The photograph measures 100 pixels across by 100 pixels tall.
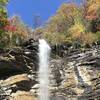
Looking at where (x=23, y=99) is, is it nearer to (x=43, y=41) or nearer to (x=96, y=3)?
(x=43, y=41)

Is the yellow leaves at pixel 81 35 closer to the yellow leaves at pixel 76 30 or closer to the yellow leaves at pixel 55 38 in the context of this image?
the yellow leaves at pixel 76 30

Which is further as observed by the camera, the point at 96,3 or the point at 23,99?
the point at 96,3

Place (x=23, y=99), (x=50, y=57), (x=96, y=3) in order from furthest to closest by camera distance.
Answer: (x=96, y=3), (x=50, y=57), (x=23, y=99)

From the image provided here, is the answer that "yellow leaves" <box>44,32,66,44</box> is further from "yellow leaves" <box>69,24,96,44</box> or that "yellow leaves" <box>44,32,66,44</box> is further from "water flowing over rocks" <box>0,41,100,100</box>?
"water flowing over rocks" <box>0,41,100,100</box>

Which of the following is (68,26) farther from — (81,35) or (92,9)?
(81,35)

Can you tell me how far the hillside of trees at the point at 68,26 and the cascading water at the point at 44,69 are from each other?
1.20 meters

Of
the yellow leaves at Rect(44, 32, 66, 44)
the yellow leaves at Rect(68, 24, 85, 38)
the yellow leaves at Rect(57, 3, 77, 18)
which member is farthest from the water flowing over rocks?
the yellow leaves at Rect(57, 3, 77, 18)

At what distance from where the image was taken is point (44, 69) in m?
29.7

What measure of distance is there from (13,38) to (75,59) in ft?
18.3

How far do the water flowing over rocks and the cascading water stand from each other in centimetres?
31

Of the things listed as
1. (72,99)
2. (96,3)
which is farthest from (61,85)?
(96,3)

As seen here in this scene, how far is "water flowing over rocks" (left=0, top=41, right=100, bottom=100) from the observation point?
89.3 feet

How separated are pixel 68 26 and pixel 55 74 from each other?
861 cm

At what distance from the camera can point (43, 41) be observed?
3291 cm
